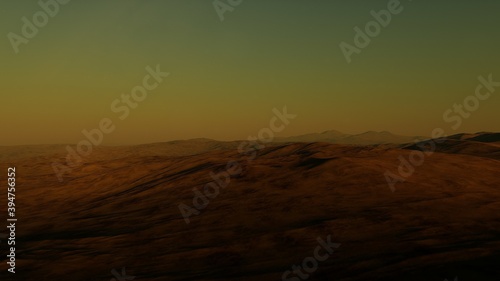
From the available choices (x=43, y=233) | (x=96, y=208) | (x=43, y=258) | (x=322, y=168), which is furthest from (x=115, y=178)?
(x=43, y=258)

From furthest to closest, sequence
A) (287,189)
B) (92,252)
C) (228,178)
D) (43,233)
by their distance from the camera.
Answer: (228,178)
(287,189)
(43,233)
(92,252)

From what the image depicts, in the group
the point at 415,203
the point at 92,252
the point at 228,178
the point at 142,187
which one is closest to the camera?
the point at 92,252

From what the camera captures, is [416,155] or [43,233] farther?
[416,155]

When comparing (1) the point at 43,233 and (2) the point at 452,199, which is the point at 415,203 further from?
(1) the point at 43,233

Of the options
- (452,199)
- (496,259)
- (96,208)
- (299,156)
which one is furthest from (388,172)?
(96,208)

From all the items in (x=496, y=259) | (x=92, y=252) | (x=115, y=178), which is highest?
(x=115, y=178)

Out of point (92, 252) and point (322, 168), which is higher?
point (322, 168)

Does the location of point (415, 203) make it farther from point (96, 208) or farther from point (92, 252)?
point (96, 208)
